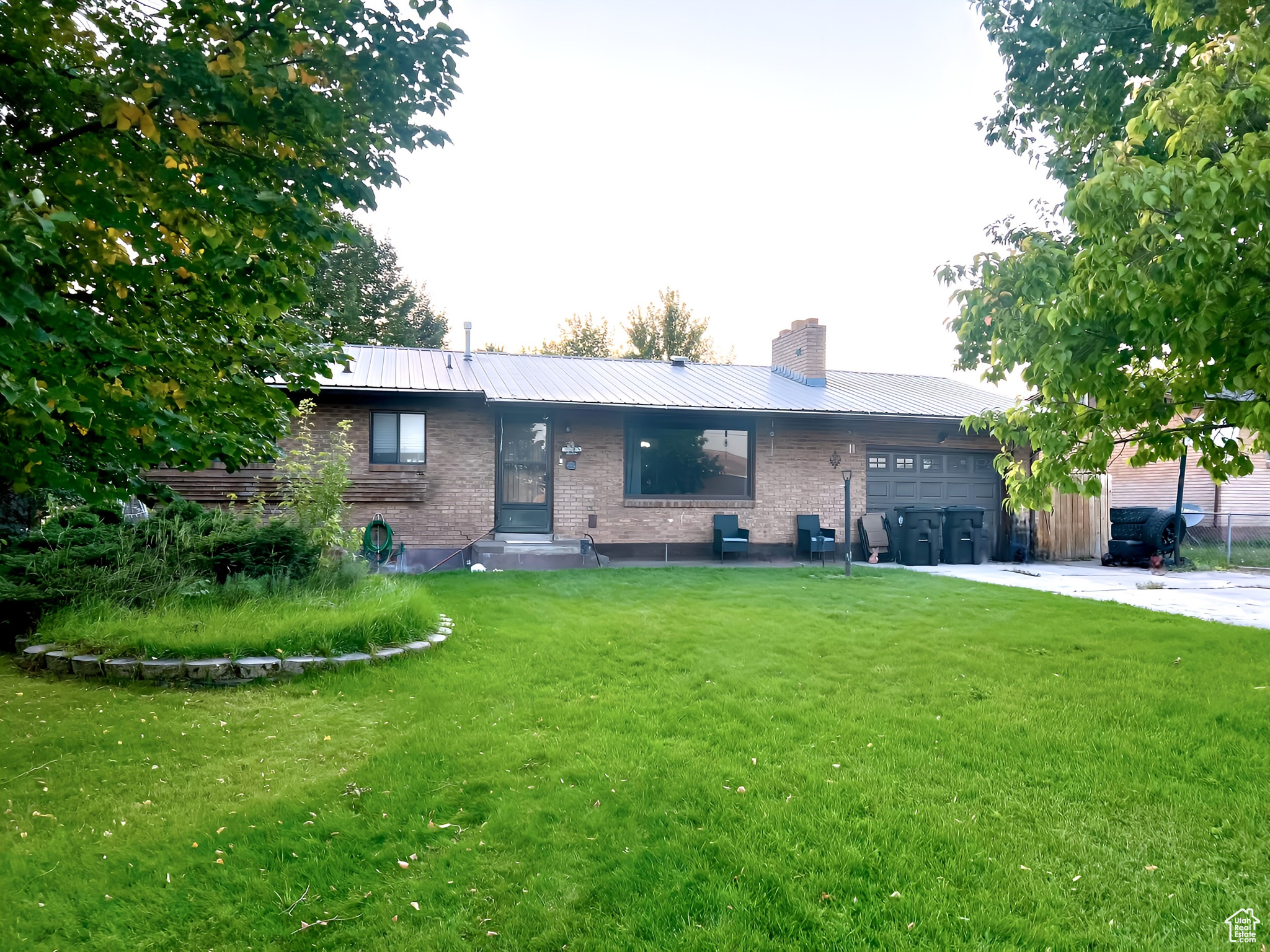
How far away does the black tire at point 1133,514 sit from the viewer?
534 inches

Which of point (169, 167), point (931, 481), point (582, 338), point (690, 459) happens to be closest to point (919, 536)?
point (931, 481)

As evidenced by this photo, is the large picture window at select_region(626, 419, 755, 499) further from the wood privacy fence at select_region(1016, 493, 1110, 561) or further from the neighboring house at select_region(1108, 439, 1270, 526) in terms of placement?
the neighboring house at select_region(1108, 439, 1270, 526)

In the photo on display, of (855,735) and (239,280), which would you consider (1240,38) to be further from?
(239,280)

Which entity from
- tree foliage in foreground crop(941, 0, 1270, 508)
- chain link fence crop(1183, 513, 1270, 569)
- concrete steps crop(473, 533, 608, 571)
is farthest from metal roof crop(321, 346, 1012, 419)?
tree foliage in foreground crop(941, 0, 1270, 508)

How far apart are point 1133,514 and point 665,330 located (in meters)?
27.8

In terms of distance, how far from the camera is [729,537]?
13.4 m

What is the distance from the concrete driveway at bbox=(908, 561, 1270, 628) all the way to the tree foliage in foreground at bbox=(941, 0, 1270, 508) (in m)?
5.42

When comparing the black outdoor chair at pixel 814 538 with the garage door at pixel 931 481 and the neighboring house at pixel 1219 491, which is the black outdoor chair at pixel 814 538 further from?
the neighboring house at pixel 1219 491

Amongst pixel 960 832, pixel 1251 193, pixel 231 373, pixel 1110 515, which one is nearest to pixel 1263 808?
pixel 960 832

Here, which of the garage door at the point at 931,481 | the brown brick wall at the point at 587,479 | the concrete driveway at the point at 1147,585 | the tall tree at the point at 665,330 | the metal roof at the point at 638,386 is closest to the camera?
the concrete driveway at the point at 1147,585

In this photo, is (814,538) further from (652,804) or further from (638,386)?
(652,804)

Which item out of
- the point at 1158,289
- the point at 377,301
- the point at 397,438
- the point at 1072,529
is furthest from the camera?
the point at 377,301

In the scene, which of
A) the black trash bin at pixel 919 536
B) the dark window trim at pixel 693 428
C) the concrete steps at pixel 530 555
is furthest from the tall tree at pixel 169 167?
the black trash bin at pixel 919 536

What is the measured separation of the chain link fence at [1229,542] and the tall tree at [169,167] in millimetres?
15728
